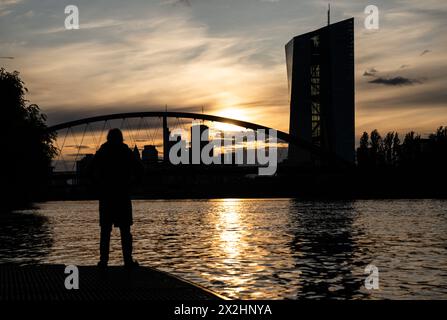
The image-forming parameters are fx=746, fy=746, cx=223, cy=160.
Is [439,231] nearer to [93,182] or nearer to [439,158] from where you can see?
[93,182]

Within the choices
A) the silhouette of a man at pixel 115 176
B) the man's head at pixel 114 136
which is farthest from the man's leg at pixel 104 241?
the man's head at pixel 114 136

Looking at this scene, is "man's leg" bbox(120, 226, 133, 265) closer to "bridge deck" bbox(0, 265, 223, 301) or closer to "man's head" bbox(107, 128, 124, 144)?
"bridge deck" bbox(0, 265, 223, 301)

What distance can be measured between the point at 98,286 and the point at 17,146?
51.5 m

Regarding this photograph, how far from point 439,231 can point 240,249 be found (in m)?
16.8

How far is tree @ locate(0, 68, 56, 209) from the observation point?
60.3m

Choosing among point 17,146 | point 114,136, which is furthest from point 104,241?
point 17,146

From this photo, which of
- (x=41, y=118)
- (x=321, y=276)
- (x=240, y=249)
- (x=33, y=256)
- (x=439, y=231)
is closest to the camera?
(x=321, y=276)

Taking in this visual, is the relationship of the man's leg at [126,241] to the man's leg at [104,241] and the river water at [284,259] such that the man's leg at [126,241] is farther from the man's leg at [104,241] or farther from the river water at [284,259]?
the river water at [284,259]

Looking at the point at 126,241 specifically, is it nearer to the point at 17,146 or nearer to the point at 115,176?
the point at 115,176

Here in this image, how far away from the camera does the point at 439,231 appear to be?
4019 cm

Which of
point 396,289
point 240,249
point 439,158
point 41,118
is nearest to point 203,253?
point 240,249

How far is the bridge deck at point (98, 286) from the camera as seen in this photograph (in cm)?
1059

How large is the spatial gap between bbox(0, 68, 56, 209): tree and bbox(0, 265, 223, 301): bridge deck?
4810 centimetres

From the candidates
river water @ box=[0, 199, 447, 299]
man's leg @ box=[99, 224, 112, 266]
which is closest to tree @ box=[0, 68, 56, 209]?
river water @ box=[0, 199, 447, 299]
